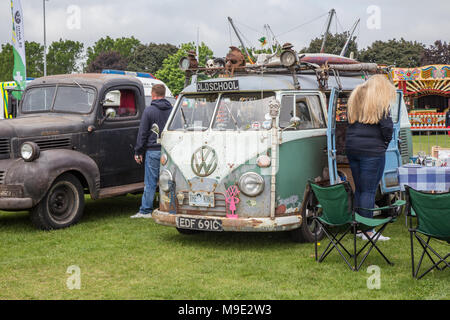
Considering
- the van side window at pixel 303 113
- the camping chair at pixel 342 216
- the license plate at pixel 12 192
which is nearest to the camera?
the camping chair at pixel 342 216

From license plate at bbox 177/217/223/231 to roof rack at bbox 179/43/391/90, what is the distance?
2.05m

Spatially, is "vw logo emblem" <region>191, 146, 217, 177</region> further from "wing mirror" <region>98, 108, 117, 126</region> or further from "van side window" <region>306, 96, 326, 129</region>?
"wing mirror" <region>98, 108, 117, 126</region>

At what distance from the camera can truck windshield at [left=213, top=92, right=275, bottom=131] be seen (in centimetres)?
725

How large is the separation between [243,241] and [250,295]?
2.30m

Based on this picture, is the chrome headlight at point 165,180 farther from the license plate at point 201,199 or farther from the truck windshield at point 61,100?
the truck windshield at point 61,100

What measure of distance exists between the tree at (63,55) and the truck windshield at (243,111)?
183 feet

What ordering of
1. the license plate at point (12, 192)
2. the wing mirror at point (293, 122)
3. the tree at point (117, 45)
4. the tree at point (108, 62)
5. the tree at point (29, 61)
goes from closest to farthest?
the wing mirror at point (293, 122), the license plate at point (12, 192), the tree at point (29, 61), the tree at point (108, 62), the tree at point (117, 45)

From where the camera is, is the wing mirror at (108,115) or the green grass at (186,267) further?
the wing mirror at (108,115)

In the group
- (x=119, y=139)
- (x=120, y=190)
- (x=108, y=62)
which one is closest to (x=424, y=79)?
(x=119, y=139)

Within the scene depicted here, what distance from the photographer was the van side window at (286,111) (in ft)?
23.7

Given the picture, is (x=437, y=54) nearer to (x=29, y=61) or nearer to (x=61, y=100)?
(x=29, y=61)

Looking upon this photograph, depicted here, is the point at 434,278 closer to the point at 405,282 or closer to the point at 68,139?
the point at 405,282

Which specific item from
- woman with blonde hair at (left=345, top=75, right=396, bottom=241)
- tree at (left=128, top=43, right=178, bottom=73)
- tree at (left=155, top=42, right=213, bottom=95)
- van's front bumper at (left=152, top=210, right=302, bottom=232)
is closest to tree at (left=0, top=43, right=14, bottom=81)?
tree at (left=128, top=43, right=178, bottom=73)

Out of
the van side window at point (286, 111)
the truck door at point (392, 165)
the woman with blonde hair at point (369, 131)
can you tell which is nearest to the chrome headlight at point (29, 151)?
the van side window at point (286, 111)
